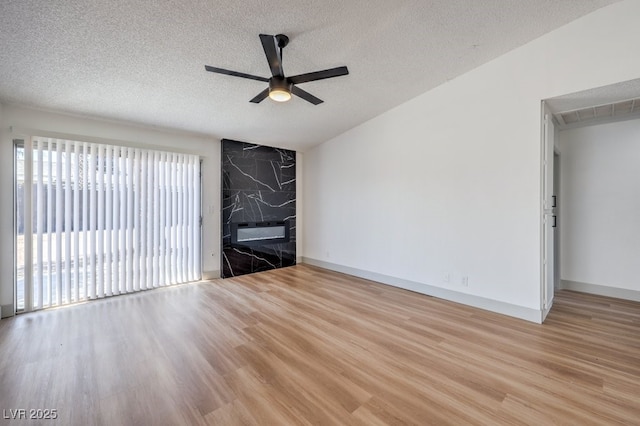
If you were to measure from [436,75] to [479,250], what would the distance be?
2400mm

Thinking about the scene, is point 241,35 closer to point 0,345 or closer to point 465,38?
point 465,38

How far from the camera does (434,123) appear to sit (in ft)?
12.8

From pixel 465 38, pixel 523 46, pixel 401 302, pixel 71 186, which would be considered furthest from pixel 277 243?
pixel 523 46

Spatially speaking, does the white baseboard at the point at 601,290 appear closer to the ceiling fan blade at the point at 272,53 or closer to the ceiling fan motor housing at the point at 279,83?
the ceiling fan motor housing at the point at 279,83

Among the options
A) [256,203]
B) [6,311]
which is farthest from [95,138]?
[256,203]

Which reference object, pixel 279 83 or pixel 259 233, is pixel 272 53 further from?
pixel 259 233

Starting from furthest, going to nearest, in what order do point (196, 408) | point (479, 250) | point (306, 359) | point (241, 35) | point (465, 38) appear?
point (479, 250), point (465, 38), point (241, 35), point (306, 359), point (196, 408)

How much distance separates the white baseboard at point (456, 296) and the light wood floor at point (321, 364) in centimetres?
13

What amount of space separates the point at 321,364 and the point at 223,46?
3072 millimetres

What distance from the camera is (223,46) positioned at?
8.47ft

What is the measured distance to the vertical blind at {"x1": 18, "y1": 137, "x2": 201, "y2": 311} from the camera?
3.34 metres

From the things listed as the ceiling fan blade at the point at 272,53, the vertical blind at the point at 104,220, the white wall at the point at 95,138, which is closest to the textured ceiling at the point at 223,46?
the white wall at the point at 95,138

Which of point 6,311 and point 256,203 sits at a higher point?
point 256,203

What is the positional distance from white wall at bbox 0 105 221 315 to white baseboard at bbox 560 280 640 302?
5.86 m
